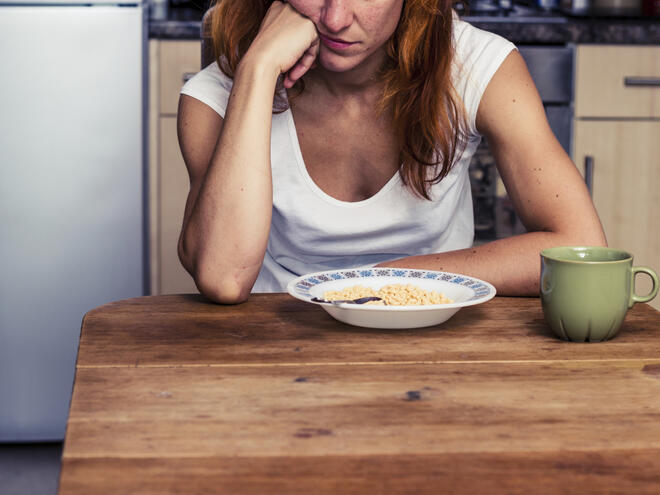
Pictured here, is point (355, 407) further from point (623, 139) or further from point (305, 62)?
point (623, 139)

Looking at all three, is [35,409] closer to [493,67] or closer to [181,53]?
[181,53]

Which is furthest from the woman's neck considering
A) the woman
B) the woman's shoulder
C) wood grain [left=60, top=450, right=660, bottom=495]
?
wood grain [left=60, top=450, right=660, bottom=495]

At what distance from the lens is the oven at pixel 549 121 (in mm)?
2223

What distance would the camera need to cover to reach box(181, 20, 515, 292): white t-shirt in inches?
50.6

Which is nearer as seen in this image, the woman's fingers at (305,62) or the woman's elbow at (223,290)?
the woman's elbow at (223,290)

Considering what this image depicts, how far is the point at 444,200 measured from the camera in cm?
138

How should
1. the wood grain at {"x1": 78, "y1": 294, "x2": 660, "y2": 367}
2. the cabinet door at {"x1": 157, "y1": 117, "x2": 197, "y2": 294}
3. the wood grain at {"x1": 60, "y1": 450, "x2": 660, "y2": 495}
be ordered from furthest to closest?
the cabinet door at {"x1": 157, "y1": 117, "x2": 197, "y2": 294}
the wood grain at {"x1": 78, "y1": 294, "x2": 660, "y2": 367}
the wood grain at {"x1": 60, "y1": 450, "x2": 660, "y2": 495}

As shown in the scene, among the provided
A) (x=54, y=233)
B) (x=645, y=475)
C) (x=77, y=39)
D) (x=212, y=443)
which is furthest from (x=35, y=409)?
(x=645, y=475)

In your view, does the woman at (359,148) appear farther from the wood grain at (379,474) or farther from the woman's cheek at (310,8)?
the wood grain at (379,474)

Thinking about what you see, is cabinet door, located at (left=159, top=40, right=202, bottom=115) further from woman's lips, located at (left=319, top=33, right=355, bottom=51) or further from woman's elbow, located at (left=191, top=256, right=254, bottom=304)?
woman's elbow, located at (left=191, top=256, right=254, bottom=304)

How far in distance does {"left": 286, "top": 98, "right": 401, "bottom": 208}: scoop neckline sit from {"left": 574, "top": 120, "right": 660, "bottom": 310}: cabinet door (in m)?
1.11

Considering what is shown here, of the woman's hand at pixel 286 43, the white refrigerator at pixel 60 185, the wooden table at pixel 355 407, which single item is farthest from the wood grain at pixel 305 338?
the white refrigerator at pixel 60 185

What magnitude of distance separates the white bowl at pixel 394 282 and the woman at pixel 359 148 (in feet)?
0.26

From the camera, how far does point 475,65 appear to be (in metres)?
1.27
